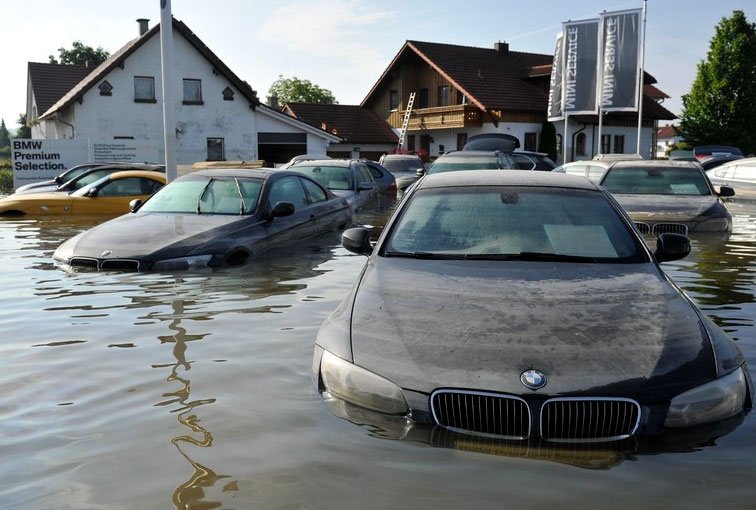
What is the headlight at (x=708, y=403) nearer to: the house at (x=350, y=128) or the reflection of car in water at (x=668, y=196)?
the reflection of car in water at (x=668, y=196)

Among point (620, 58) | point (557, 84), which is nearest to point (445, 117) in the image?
point (557, 84)

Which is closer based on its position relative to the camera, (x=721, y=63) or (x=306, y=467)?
(x=306, y=467)

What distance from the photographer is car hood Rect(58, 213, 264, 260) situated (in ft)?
25.8

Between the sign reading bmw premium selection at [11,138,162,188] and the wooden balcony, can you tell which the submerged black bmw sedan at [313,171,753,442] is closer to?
the sign reading bmw premium selection at [11,138,162,188]

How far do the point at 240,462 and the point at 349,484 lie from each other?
21.7 inches

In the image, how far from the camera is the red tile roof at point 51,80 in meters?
43.5

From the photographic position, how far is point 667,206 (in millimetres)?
10461

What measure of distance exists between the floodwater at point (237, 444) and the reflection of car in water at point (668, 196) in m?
4.02

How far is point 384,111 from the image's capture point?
49.8 m

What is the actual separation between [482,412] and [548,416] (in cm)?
27

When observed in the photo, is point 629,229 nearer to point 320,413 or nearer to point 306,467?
point 320,413

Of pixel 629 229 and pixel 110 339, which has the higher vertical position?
pixel 629 229

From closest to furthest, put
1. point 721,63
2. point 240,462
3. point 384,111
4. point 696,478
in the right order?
1. point 696,478
2. point 240,462
3. point 721,63
4. point 384,111

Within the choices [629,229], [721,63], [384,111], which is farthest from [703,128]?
[629,229]
